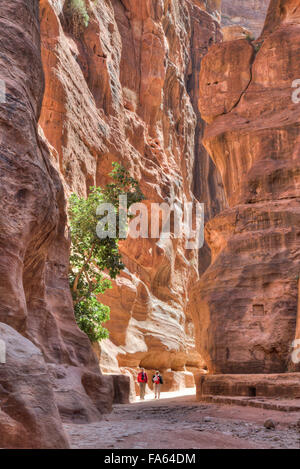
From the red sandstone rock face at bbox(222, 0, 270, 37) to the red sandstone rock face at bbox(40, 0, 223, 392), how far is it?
135ft

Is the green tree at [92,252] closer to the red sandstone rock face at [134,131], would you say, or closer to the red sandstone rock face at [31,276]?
the red sandstone rock face at [31,276]

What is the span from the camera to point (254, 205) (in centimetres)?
1988

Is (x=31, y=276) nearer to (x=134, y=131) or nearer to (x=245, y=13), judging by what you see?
(x=134, y=131)

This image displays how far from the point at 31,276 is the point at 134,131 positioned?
23.9m

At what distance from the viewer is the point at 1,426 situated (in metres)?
5.41

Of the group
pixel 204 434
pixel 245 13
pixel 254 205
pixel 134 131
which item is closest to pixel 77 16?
pixel 134 131

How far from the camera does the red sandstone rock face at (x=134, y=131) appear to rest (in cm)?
2555

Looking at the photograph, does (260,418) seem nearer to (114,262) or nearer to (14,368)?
(14,368)

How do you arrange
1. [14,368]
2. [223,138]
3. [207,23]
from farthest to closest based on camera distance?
[207,23] → [223,138] → [14,368]

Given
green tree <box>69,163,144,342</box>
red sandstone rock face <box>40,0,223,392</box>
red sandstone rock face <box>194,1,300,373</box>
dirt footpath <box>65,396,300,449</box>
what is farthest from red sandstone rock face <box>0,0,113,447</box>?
red sandstone rock face <box>40,0,223,392</box>

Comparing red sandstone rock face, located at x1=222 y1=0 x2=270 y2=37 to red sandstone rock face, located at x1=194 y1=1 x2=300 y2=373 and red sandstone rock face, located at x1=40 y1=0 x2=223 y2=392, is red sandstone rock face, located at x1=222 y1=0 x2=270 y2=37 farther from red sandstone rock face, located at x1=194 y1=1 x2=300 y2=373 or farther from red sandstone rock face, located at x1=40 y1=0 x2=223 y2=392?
red sandstone rock face, located at x1=194 y1=1 x2=300 y2=373

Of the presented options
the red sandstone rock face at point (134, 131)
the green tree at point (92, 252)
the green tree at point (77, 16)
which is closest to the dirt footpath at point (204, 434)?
the green tree at point (92, 252)

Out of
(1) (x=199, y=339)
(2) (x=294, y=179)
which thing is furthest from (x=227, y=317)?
(2) (x=294, y=179)

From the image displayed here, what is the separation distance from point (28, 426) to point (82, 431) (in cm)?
299
